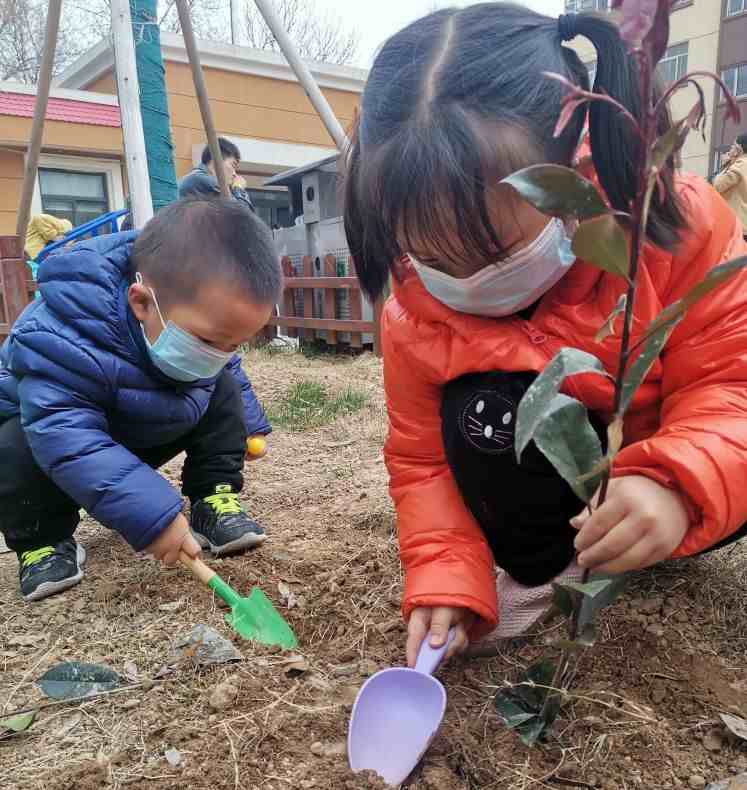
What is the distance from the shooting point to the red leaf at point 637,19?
53cm

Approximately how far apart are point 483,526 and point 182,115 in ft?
24.9

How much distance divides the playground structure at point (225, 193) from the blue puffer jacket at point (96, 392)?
24.0 inches

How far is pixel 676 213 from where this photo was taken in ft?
3.02

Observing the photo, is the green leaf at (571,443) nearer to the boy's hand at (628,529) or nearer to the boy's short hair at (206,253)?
the boy's hand at (628,529)

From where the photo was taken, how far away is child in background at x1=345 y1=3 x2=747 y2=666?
32.1 inches

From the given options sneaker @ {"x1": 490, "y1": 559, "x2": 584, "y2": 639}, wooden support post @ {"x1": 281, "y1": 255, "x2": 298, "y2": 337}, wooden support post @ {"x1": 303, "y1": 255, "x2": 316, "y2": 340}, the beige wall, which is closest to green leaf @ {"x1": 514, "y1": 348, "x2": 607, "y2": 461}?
sneaker @ {"x1": 490, "y1": 559, "x2": 584, "y2": 639}

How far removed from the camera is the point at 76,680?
110 centimetres

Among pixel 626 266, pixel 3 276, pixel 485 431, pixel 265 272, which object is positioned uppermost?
pixel 626 266

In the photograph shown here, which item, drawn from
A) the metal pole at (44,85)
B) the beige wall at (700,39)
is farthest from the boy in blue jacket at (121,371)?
the beige wall at (700,39)

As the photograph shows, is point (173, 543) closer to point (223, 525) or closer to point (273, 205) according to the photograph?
point (223, 525)

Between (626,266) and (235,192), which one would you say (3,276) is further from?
(626,266)

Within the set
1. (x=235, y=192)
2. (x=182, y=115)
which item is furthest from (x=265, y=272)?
(x=182, y=115)

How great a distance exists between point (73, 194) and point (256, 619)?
8095 millimetres

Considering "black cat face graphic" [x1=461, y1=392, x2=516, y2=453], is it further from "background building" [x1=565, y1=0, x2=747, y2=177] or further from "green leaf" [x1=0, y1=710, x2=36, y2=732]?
"background building" [x1=565, y1=0, x2=747, y2=177]
